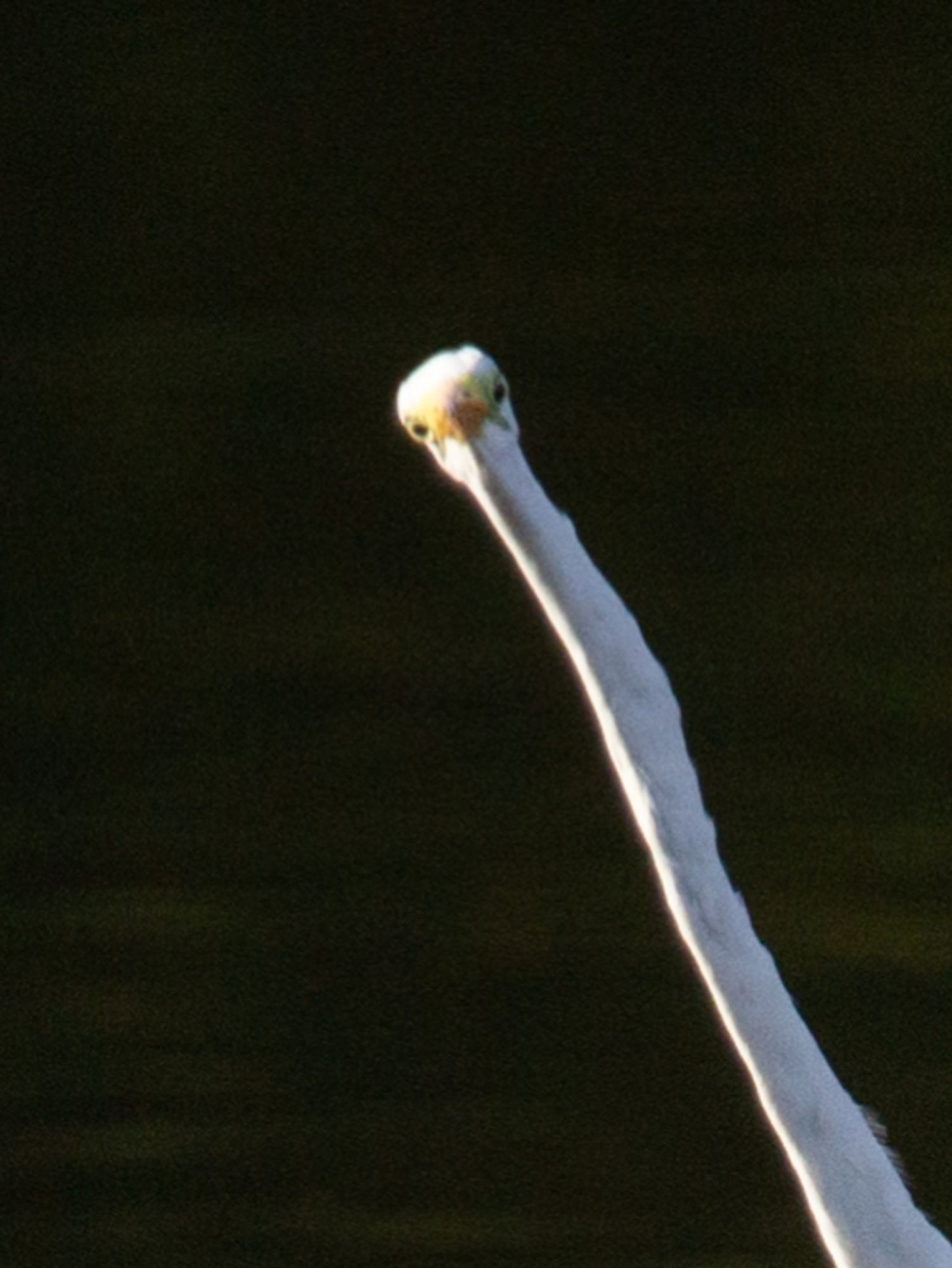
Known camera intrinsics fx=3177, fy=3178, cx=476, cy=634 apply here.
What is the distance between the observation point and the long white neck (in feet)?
7.29

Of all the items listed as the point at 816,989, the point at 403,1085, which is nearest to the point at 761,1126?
the point at 816,989

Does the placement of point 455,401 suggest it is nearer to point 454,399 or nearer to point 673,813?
point 454,399

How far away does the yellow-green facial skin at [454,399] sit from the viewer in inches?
88.0

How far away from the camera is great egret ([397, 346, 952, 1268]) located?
2.22 meters

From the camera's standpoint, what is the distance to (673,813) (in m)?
2.31

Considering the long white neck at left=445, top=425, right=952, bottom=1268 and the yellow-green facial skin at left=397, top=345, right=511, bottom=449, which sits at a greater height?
the yellow-green facial skin at left=397, top=345, right=511, bottom=449

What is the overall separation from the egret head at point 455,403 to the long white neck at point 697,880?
0.01 m

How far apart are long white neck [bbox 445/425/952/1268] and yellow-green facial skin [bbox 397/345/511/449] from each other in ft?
0.04

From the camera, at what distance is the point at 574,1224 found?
14.4 feet

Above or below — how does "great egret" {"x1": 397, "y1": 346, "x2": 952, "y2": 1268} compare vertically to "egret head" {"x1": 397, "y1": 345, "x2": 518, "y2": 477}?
below

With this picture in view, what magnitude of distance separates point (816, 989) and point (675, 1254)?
51 cm

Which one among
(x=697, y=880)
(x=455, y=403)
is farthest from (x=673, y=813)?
(x=455, y=403)

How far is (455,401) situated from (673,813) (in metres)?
0.34

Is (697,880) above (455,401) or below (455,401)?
below
